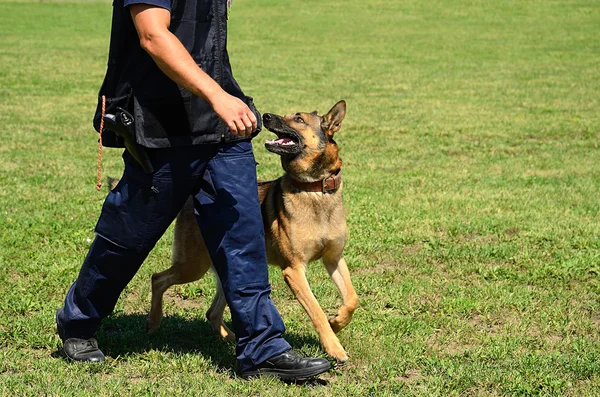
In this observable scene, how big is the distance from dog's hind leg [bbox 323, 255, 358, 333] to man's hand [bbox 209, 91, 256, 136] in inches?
60.1

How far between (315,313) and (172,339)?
0.95 meters

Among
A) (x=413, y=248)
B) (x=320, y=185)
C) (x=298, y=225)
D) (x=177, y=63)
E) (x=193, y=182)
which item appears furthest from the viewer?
(x=413, y=248)

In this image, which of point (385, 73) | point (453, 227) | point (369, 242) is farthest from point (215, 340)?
point (385, 73)

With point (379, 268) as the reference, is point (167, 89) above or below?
above

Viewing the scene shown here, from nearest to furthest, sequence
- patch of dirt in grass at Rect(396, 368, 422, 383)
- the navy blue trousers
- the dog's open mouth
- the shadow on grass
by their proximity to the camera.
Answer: the navy blue trousers, patch of dirt in grass at Rect(396, 368, 422, 383), the shadow on grass, the dog's open mouth

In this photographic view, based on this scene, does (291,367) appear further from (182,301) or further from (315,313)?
(182,301)

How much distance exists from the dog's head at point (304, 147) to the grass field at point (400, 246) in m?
0.99

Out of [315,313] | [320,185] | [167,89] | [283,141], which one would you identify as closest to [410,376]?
[315,313]

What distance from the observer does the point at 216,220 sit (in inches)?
167

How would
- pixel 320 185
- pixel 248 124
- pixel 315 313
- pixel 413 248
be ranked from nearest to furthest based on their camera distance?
pixel 248 124 → pixel 315 313 → pixel 320 185 → pixel 413 248

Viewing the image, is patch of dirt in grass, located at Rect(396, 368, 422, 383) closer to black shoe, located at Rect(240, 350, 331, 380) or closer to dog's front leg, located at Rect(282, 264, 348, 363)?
dog's front leg, located at Rect(282, 264, 348, 363)

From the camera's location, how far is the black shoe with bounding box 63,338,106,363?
4523 mm

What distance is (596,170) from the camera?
394 inches

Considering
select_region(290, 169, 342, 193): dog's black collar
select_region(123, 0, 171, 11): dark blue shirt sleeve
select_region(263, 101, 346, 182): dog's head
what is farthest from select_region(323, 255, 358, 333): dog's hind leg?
select_region(123, 0, 171, 11): dark blue shirt sleeve
